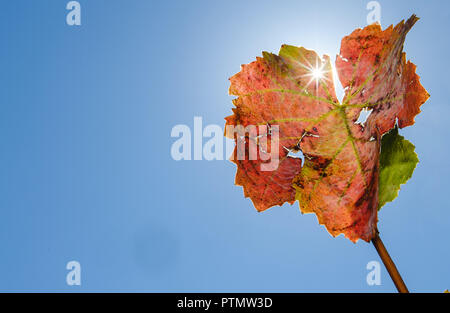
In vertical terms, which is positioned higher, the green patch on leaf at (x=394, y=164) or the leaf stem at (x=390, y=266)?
the green patch on leaf at (x=394, y=164)

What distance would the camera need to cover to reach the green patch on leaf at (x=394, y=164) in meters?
0.81

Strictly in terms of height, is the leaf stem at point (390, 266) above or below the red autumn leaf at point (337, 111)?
below

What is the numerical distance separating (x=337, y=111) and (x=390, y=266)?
405 millimetres

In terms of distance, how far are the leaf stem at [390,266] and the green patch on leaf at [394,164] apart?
10 centimetres

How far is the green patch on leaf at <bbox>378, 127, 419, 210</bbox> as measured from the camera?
805mm

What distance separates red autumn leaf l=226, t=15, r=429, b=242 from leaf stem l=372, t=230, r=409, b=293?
0.14 ft

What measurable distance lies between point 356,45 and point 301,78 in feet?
0.51

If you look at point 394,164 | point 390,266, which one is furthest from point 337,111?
point 390,266

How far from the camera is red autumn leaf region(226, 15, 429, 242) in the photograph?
0.78m

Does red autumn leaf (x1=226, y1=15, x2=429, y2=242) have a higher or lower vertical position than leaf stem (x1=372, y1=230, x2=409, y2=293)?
higher

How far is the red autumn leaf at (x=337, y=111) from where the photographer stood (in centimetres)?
78

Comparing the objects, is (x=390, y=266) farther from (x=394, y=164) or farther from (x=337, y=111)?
(x=337, y=111)

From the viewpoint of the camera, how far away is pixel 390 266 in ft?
2.45
